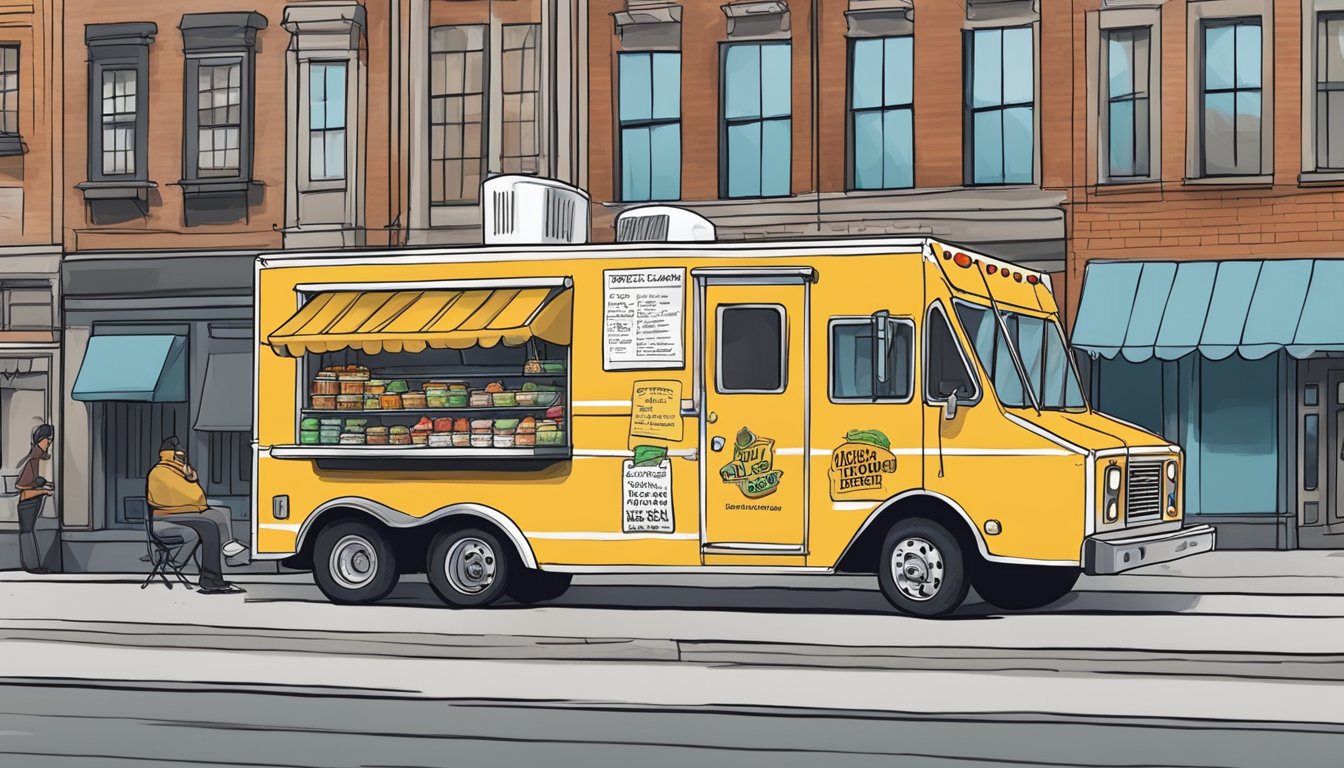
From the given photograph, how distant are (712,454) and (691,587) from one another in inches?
138

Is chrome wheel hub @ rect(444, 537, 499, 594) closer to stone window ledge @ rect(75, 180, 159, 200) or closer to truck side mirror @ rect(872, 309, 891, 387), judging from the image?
truck side mirror @ rect(872, 309, 891, 387)

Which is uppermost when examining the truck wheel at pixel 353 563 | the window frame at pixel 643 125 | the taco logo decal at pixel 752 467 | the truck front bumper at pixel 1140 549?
the window frame at pixel 643 125

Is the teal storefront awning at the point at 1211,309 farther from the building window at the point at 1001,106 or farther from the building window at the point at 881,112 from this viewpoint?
the building window at the point at 881,112

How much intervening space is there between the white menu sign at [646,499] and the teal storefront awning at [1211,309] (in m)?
7.44

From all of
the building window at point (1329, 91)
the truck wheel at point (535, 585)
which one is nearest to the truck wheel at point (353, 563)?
the truck wheel at point (535, 585)

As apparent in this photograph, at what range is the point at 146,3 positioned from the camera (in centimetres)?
2186

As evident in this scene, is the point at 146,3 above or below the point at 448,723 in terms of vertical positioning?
above

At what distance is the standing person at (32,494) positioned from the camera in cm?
1933

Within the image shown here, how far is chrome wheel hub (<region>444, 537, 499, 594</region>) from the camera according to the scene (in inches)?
559

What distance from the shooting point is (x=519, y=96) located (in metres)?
21.8

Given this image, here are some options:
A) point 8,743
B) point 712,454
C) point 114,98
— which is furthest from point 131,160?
point 8,743

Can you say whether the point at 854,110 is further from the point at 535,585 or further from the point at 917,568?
the point at 917,568

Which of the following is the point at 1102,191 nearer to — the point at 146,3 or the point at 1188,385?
the point at 1188,385

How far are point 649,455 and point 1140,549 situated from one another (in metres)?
3.75
